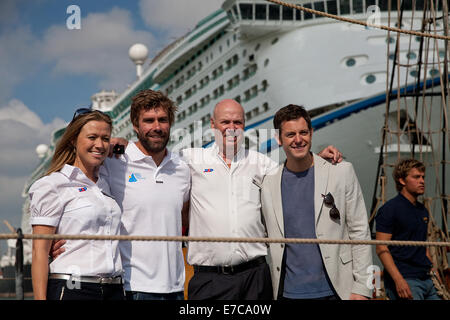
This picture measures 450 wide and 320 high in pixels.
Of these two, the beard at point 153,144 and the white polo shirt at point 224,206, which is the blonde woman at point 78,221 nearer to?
the beard at point 153,144

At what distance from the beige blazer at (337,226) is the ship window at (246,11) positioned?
12763 mm

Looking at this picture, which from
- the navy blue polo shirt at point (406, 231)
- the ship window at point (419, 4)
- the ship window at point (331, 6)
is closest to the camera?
the navy blue polo shirt at point (406, 231)

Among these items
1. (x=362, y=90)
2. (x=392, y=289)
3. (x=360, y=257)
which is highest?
(x=362, y=90)

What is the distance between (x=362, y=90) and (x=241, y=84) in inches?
176

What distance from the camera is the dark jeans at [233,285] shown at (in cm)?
323

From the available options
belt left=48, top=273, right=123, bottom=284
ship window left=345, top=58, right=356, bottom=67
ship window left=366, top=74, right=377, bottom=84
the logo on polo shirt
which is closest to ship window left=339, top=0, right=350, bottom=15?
ship window left=345, top=58, right=356, bottom=67

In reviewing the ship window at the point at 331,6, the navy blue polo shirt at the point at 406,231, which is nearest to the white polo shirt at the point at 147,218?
the navy blue polo shirt at the point at 406,231

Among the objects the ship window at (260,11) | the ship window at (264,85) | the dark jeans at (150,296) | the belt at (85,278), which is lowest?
the dark jeans at (150,296)

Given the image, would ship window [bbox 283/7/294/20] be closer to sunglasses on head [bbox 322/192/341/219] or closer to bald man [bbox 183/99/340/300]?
bald man [bbox 183/99/340/300]

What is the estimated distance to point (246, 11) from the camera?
15.6m

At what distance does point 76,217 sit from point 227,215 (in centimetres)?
92

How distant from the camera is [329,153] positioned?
348 cm
